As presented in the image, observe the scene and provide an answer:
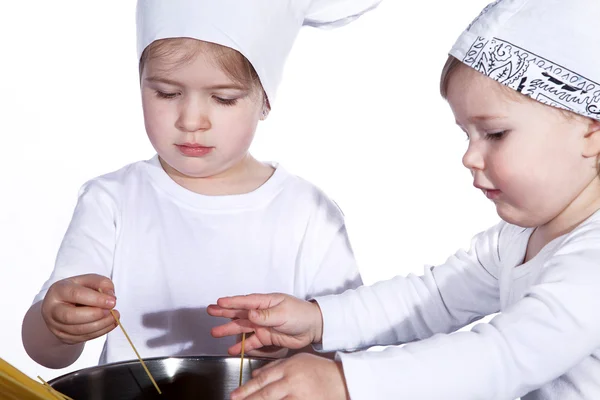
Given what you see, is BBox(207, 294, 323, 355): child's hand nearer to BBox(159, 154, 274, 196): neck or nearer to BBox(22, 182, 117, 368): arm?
BBox(22, 182, 117, 368): arm

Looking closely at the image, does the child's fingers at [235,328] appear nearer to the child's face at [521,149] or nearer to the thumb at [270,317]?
the thumb at [270,317]

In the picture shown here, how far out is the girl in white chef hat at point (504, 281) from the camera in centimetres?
95

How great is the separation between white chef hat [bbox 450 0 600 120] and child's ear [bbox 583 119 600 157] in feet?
0.06

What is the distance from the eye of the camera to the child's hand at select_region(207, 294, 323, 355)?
1164mm

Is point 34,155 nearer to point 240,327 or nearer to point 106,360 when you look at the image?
point 106,360

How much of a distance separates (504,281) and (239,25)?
50 cm

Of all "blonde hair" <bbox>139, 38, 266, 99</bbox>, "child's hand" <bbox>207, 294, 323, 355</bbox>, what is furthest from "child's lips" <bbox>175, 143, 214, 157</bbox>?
"child's hand" <bbox>207, 294, 323, 355</bbox>

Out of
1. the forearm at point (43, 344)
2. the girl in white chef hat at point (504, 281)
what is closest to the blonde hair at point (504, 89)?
the girl in white chef hat at point (504, 281)

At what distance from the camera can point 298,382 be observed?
0.92 m

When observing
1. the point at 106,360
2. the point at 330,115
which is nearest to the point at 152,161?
the point at 106,360

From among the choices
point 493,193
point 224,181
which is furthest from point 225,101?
point 493,193

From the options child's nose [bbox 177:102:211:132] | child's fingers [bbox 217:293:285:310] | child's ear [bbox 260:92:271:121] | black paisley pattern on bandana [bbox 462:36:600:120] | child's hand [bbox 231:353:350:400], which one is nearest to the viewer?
child's hand [bbox 231:353:350:400]

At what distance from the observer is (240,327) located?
1.21 metres

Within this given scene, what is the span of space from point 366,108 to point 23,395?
5.61 ft
